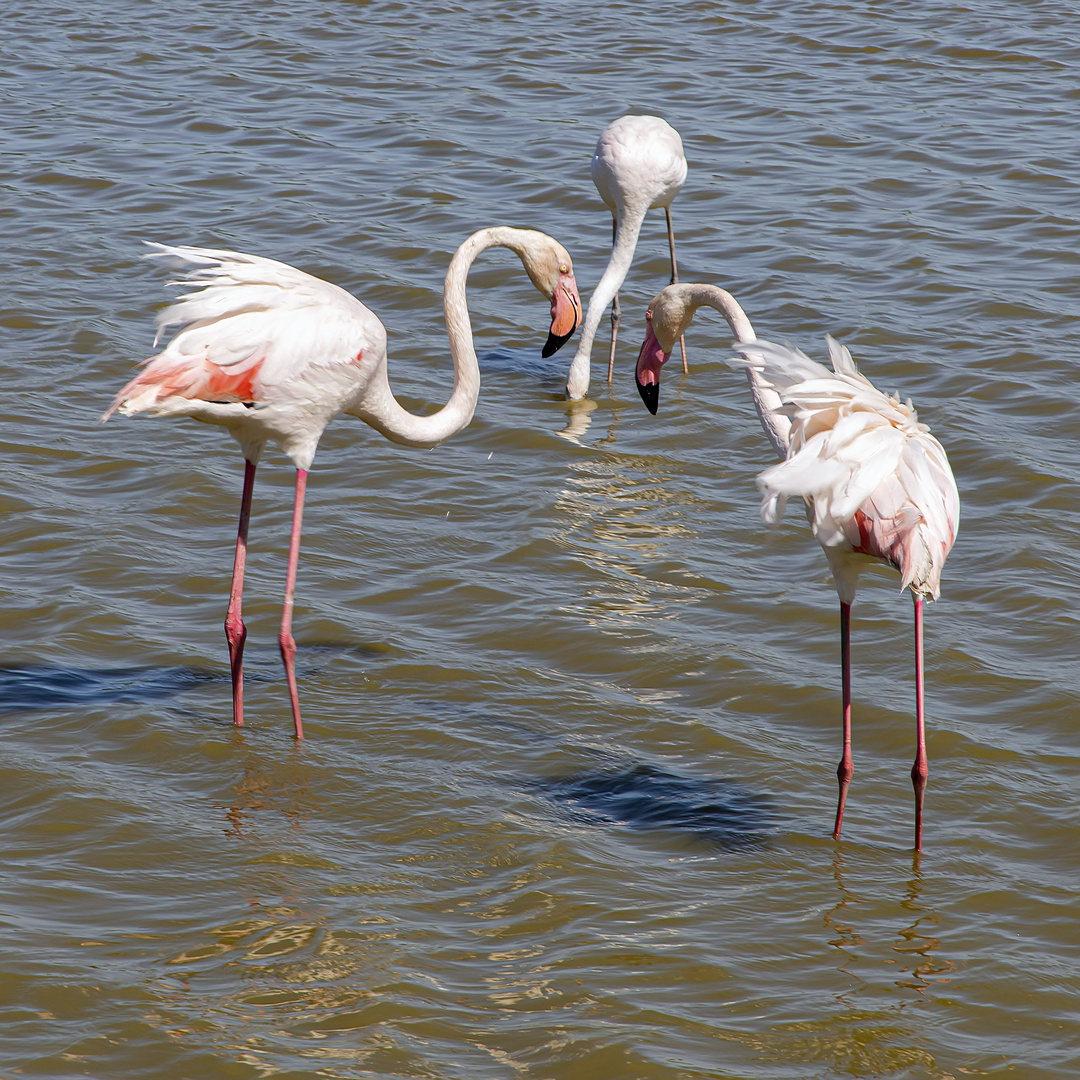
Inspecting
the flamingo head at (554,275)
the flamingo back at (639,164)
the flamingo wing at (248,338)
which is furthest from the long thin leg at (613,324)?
the flamingo wing at (248,338)

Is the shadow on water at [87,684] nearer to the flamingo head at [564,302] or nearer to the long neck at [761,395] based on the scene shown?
the long neck at [761,395]

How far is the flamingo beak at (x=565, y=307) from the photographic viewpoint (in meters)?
6.52

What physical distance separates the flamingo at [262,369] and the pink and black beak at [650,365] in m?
1.21

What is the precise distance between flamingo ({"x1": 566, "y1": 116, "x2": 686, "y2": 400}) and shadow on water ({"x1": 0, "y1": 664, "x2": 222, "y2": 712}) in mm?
3763

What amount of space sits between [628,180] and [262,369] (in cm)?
423

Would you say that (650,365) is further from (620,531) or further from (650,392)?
(620,531)

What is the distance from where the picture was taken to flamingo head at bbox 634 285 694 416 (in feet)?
18.8

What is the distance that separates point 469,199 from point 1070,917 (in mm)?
6982

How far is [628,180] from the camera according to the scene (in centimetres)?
851

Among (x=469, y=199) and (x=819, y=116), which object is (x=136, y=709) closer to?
(x=469, y=199)

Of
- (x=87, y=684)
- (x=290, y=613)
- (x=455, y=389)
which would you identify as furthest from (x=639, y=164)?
(x=87, y=684)

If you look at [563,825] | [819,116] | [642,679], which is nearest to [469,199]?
[819,116]

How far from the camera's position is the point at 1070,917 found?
406 centimetres

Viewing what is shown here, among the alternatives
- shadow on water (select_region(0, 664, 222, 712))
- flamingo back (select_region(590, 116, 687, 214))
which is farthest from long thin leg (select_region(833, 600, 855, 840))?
flamingo back (select_region(590, 116, 687, 214))
